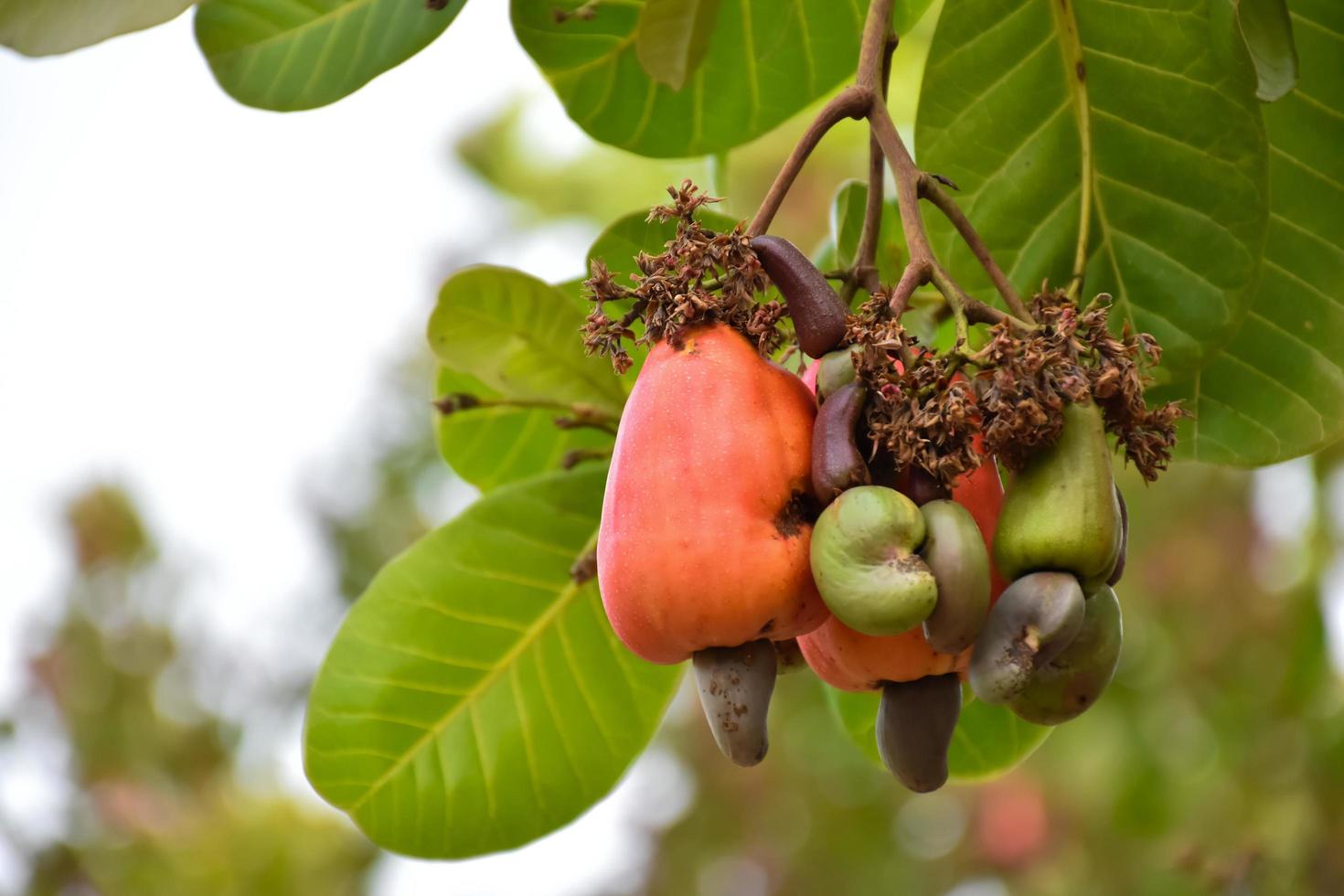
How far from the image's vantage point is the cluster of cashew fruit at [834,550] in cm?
91

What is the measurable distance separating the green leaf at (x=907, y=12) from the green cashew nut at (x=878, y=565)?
2.51 ft

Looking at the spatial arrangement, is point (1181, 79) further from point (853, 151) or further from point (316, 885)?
point (316, 885)

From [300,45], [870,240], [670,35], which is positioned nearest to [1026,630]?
[870,240]

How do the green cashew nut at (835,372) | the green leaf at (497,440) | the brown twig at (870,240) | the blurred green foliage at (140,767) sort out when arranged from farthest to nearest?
the blurred green foliage at (140,767) < the green leaf at (497,440) < the brown twig at (870,240) < the green cashew nut at (835,372)

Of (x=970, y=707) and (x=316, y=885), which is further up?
(x=970, y=707)

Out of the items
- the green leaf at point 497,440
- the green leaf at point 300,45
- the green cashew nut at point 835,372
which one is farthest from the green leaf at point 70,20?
the green cashew nut at point 835,372

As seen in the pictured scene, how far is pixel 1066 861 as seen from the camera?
4363 mm

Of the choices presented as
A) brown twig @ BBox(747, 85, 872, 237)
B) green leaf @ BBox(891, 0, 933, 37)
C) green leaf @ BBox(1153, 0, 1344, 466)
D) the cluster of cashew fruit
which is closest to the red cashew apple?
the cluster of cashew fruit

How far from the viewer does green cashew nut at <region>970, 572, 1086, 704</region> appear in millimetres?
896

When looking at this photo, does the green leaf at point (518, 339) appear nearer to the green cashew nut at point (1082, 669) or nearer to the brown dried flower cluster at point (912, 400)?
the brown dried flower cluster at point (912, 400)

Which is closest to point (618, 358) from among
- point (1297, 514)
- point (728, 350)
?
point (728, 350)

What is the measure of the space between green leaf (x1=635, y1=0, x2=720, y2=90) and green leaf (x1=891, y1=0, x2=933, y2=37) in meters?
0.24

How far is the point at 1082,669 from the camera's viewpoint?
98 centimetres

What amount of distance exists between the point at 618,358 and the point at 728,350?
83 millimetres
